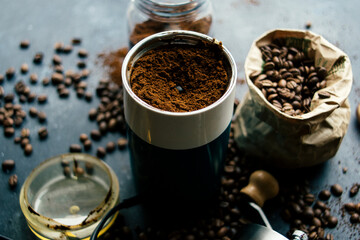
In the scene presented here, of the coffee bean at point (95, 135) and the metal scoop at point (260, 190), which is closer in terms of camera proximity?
the metal scoop at point (260, 190)

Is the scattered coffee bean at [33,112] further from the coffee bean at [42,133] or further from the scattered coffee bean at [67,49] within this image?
the scattered coffee bean at [67,49]

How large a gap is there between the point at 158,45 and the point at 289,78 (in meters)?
0.41

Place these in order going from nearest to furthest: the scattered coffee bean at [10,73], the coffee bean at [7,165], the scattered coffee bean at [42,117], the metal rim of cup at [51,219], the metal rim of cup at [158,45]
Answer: the metal rim of cup at [158,45], the metal rim of cup at [51,219], the coffee bean at [7,165], the scattered coffee bean at [42,117], the scattered coffee bean at [10,73]

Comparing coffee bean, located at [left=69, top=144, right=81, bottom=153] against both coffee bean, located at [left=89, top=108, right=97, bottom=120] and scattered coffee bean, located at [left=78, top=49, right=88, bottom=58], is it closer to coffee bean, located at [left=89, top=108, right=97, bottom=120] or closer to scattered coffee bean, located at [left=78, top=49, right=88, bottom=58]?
coffee bean, located at [left=89, top=108, right=97, bottom=120]

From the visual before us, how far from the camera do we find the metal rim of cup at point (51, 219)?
1.14 metres

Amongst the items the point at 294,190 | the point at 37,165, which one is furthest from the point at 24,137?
the point at 294,190

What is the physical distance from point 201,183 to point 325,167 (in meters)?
0.44

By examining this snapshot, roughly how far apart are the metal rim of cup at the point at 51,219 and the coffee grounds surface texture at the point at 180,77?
351 mm

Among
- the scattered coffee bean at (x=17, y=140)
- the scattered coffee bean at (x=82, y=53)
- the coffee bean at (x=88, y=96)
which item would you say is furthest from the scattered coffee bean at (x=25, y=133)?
the scattered coffee bean at (x=82, y=53)

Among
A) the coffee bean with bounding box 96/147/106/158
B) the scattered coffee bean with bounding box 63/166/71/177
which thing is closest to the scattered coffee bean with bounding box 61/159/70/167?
the scattered coffee bean with bounding box 63/166/71/177

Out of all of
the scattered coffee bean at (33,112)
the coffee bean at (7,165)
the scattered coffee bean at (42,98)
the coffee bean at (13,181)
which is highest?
the scattered coffee bean at (42,98)

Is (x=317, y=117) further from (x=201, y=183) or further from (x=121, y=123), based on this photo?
(x=121, y=123)

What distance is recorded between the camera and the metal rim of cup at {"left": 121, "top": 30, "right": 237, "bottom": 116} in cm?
93

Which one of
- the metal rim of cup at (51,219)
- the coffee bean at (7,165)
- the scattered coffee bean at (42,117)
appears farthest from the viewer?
the scattered coffee bean at (42,117)
